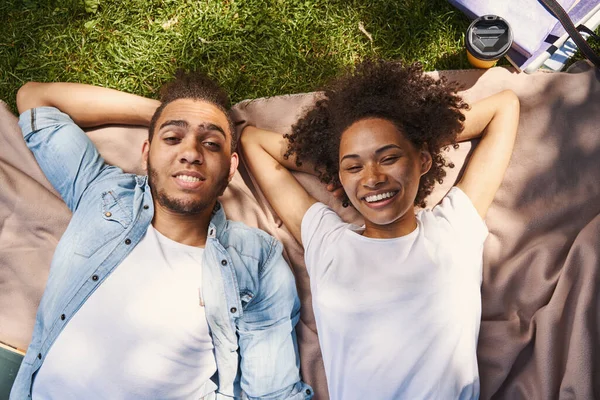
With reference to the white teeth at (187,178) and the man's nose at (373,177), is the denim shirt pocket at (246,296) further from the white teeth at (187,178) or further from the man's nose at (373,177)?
the man's nose at (373,177)

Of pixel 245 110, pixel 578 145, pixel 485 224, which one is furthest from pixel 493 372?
pixel 245 110

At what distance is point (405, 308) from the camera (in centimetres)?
264

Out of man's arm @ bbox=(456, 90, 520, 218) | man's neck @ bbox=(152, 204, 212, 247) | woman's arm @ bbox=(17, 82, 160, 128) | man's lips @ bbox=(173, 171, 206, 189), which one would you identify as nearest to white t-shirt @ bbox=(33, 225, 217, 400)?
man's neck @ bbox=(152, 204, 212, 247)

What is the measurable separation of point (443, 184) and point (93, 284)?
2137 mm

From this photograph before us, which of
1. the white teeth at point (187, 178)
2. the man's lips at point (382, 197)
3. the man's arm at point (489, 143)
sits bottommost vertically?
the white teeth at point (187, 178)

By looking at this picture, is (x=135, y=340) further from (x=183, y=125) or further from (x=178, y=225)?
(x=183, y=125)

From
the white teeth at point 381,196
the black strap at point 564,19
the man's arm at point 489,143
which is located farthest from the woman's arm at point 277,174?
the black strap at point 564,19

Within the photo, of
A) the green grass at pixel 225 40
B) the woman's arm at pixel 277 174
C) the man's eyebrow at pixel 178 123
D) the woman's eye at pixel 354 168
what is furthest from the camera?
the green grass at pixel 225 40

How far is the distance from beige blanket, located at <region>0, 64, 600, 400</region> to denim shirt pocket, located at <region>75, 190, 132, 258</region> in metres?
0.36

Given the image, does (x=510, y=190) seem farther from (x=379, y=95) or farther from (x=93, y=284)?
(x=93, y=284)

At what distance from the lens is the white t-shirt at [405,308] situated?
2.59 metres

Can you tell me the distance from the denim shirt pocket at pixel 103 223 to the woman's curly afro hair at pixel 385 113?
3.40 ft

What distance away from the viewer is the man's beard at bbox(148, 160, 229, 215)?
2746 millimetres

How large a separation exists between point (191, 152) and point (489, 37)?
194cm
